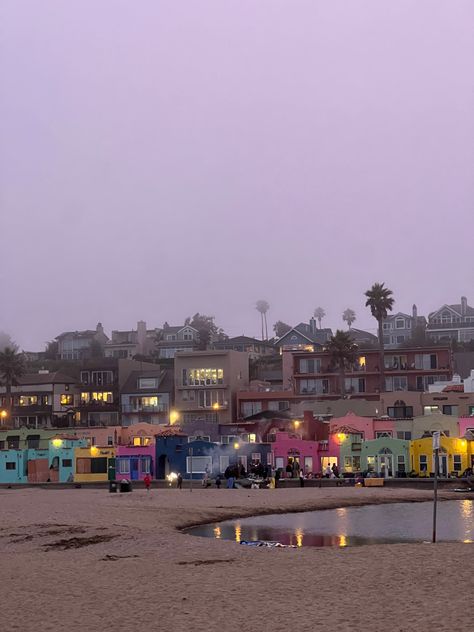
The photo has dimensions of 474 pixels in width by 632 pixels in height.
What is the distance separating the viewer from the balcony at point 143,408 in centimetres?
12695

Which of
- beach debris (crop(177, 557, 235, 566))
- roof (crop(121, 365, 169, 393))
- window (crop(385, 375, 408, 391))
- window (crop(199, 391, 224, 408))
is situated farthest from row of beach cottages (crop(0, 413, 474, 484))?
beach debris (crop(177, 557, 235, 566))

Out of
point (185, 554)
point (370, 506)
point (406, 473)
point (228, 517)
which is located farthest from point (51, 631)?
point (406, 473)

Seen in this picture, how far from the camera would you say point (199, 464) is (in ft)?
282

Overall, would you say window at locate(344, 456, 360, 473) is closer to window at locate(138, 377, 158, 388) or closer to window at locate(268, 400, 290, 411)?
window at locate(268, 400, 290, 411)

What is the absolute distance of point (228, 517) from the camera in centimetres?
5144

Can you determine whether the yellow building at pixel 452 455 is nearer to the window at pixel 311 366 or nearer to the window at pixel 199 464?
the window at pixel 199 464

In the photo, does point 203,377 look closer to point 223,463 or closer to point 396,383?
point 396,383

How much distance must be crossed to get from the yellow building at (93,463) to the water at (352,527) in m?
37.6

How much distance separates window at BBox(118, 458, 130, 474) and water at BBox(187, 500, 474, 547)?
3584 cm

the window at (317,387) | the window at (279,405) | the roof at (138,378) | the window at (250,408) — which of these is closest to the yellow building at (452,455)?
the window at (279,405)

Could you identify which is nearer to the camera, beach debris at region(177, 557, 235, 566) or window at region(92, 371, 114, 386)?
beach debris at region(177, 557, 235, 566)

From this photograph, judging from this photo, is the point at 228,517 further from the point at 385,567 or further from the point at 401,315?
the point at 401,315

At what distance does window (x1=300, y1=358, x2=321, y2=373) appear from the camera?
122875mm

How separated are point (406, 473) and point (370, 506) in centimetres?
2385
